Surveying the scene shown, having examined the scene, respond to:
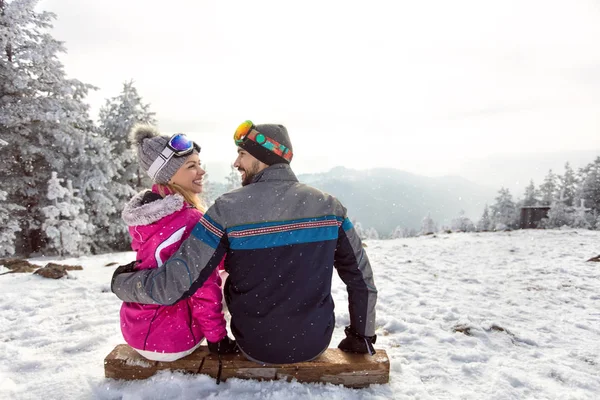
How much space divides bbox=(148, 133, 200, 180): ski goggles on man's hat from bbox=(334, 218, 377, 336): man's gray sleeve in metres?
1.62

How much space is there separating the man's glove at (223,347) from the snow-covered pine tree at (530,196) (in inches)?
2137

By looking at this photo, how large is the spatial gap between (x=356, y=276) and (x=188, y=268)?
4.66 feet

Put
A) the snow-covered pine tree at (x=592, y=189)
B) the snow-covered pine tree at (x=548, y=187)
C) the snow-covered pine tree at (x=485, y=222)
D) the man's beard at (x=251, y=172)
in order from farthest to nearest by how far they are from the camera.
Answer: the snow-covered pine tree at (x=485, y=222) < the snow-covered pine tree at (x=548, y=187) < the snow-covered pine tree at (x=592, y=189) < the man's beard at (x=251, y=172)

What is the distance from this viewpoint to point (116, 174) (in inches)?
824

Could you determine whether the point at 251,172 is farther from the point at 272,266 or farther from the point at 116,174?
the point at 116,174

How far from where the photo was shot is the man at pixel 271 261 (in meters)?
2.57

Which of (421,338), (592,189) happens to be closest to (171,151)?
(421,338)

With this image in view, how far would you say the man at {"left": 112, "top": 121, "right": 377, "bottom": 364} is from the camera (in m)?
2.57

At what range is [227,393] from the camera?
2756 mm

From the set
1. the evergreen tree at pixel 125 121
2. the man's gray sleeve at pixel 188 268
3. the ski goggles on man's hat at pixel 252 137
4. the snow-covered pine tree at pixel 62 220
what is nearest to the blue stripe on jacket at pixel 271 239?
the man's gray sleeve at pixel 188 268

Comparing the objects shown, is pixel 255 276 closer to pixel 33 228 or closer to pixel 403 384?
pixel 403 384

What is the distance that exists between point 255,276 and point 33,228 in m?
20.3

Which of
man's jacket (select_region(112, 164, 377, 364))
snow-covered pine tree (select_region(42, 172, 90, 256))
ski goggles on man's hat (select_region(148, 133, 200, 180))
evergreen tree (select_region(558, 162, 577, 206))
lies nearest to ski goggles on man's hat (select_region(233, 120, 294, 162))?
man's jacket (select_region(112, 164, 377, 364))

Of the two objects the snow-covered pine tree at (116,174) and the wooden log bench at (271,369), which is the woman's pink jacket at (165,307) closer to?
the wooden log bench at (271,369)
